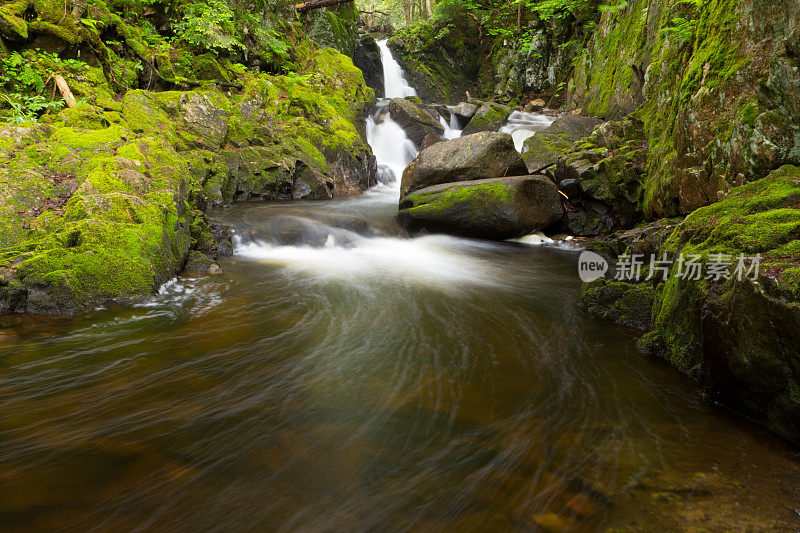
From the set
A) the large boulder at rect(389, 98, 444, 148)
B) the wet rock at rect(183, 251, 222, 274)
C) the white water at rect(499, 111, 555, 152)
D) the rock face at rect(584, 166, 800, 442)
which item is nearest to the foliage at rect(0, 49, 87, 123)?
the wet rock at rect(183, 251, 222, 274)

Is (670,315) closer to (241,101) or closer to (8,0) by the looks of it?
(241,101)

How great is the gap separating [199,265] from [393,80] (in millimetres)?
21289

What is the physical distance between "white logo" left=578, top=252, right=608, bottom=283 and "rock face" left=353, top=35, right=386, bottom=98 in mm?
18097

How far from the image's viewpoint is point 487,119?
57.5ft

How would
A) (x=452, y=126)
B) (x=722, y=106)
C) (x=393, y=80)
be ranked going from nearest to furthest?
(x=722, y=106) → (x=452, y=126) → (x=393, y=80)

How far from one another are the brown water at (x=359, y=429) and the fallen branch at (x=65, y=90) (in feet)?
22.8

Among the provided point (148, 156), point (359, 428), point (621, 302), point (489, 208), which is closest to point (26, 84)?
point (148, 156)

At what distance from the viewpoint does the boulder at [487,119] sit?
1741 cm

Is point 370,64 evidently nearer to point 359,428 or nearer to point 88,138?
point 88,138

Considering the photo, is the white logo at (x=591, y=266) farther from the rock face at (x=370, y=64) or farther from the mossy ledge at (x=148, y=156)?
the rock face at (x=370, y=64)

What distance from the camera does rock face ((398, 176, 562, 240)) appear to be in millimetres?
9016

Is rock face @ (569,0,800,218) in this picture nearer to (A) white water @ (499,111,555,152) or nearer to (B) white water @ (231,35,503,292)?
(B) white water @ (231,35,503,292)

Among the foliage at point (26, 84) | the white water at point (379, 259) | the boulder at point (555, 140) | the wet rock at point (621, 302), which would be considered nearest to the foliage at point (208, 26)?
the foliage at point (26, 84)

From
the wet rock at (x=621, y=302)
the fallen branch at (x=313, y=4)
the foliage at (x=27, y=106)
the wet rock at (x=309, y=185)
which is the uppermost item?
the fallen branch at (x=313, y=4)
